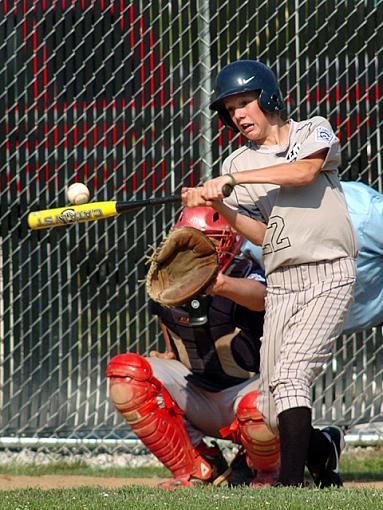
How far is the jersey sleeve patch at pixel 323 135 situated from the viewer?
4844 mm

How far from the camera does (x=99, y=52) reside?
687 cm

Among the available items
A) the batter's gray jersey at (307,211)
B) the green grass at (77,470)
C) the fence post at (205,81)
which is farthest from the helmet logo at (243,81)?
the green grass at (77,470)

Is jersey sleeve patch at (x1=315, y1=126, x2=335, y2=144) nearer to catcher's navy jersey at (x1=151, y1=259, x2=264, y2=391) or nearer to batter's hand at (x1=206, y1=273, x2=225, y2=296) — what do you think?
batter's hand at (x1=206, y1=273, x2=225, y2=296)

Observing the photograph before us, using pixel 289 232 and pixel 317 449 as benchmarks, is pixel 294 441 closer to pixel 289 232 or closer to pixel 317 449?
pixel 317 449

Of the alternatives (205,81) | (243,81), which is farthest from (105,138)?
(243,81)

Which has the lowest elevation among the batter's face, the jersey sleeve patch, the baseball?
the baseball

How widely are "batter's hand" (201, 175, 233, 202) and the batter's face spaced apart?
368 mm

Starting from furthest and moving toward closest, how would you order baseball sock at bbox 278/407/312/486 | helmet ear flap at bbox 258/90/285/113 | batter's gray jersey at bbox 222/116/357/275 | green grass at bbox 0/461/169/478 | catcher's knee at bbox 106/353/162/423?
green grass at bbox 0/461/169/478
catcher's knee at bbox 106/353/162/423
helmet ear flap at bbox 258/90/285/113
batter's gray jersey at bbox 222/116/357/275
baseball sock at bbox 278/407/312/486

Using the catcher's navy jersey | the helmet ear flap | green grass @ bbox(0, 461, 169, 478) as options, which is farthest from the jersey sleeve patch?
green grass @ bbox(0, 461, 169, 478)

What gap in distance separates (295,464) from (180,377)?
1100 millimetres

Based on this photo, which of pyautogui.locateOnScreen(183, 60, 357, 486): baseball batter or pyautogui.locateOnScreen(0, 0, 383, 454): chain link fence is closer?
pyautogui.locateOnScreen(183, 60, 357, 486): baseball batter

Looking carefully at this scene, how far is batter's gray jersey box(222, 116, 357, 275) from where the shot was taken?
4840 millimetres

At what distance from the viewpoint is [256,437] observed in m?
5.29

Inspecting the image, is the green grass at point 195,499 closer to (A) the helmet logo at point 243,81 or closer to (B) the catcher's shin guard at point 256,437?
(B) the catcher's shin guard at point 256,437
